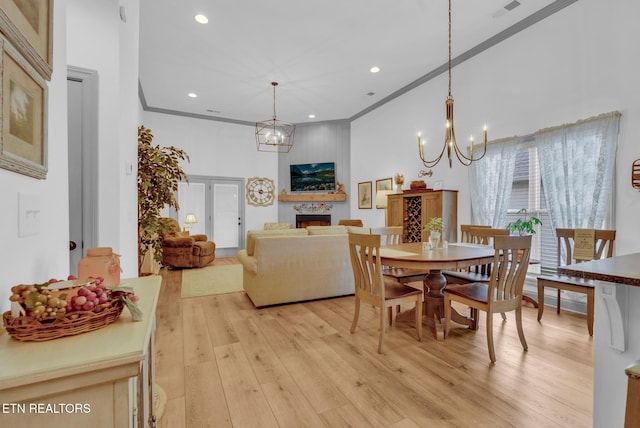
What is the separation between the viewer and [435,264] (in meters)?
2.41

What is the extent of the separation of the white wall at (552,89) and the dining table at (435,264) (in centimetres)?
180

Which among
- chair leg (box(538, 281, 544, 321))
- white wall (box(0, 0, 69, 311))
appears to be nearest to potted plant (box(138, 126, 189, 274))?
white wall (box(0, 0, 69, 311))

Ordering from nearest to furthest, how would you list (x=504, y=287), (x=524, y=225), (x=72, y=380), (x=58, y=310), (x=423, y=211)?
(x=72, y=380) < (x=58, y=310) < (x=504, y=287) < (x=524, y=225) < (x=423, y=211)

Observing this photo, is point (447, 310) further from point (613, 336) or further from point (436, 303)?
point (613, 336)

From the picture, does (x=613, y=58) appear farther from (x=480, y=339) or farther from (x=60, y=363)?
(x=60, y=363)

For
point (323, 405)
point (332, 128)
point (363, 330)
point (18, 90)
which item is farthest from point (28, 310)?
point (332, 128)

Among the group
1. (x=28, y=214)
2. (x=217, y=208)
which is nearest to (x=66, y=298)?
(x=28, y=214)

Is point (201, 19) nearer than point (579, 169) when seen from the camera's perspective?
No

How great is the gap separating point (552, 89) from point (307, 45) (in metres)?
3.40

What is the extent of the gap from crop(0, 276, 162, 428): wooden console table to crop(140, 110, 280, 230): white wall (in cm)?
729

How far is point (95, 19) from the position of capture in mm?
1953

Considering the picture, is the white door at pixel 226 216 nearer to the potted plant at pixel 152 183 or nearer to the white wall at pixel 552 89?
the potted plant at pixel 152 183

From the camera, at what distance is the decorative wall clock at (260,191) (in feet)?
26.6

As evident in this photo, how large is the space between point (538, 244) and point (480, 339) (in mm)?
2053
